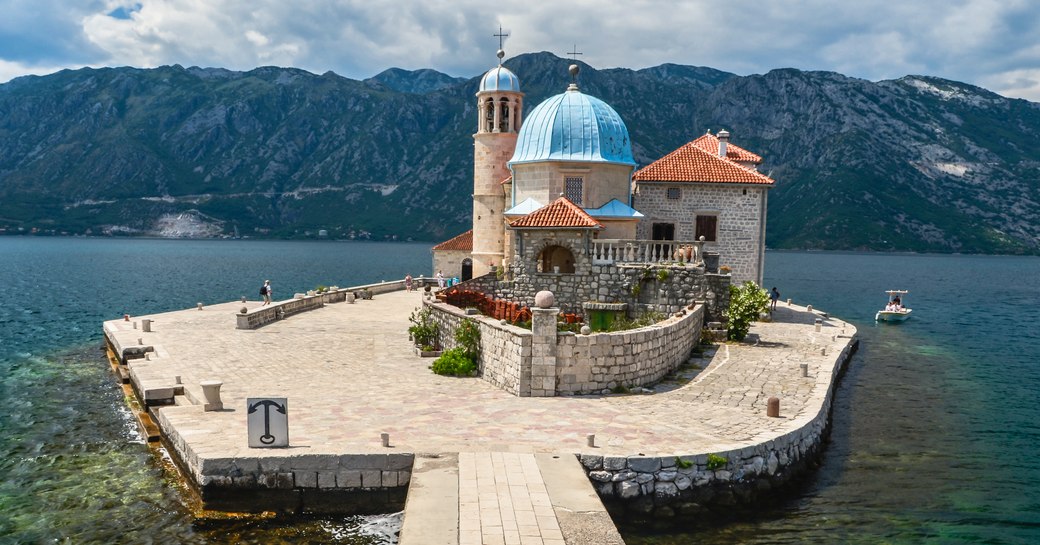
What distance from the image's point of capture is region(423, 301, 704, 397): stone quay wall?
17.7 m

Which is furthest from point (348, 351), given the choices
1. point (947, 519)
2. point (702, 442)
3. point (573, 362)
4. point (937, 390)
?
point (937, 390)

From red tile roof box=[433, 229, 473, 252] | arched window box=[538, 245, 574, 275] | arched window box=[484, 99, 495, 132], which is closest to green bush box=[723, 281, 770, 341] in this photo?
arched window box=[538, 245, 574, 275]

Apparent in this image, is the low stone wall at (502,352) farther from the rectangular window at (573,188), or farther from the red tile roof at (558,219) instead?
the rectangular window at (573,188)

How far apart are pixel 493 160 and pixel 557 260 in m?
13.7

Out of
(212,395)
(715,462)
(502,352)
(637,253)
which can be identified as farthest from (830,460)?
(212,395)

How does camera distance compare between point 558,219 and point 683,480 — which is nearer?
point 683,480

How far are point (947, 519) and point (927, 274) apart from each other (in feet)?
381

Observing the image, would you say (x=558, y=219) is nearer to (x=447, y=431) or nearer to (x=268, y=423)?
(x=447, y=431)

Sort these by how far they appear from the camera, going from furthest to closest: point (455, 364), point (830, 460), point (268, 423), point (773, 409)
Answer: point (455, 364) < point (830, 460) < point (773, 409) < point (268, 423)

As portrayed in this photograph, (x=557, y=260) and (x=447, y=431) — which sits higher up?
(x=557, y=260)

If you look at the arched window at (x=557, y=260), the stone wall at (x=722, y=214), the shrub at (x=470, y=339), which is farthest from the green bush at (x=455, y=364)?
the stone wall at (x=722, y=214)

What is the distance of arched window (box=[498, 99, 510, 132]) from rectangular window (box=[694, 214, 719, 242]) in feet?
43.3

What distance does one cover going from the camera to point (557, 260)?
30.5 m

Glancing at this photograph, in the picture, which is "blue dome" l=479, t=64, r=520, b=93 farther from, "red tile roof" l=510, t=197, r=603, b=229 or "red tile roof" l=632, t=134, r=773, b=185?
"red tile roof" l=510, t=197, r=603, b=229
